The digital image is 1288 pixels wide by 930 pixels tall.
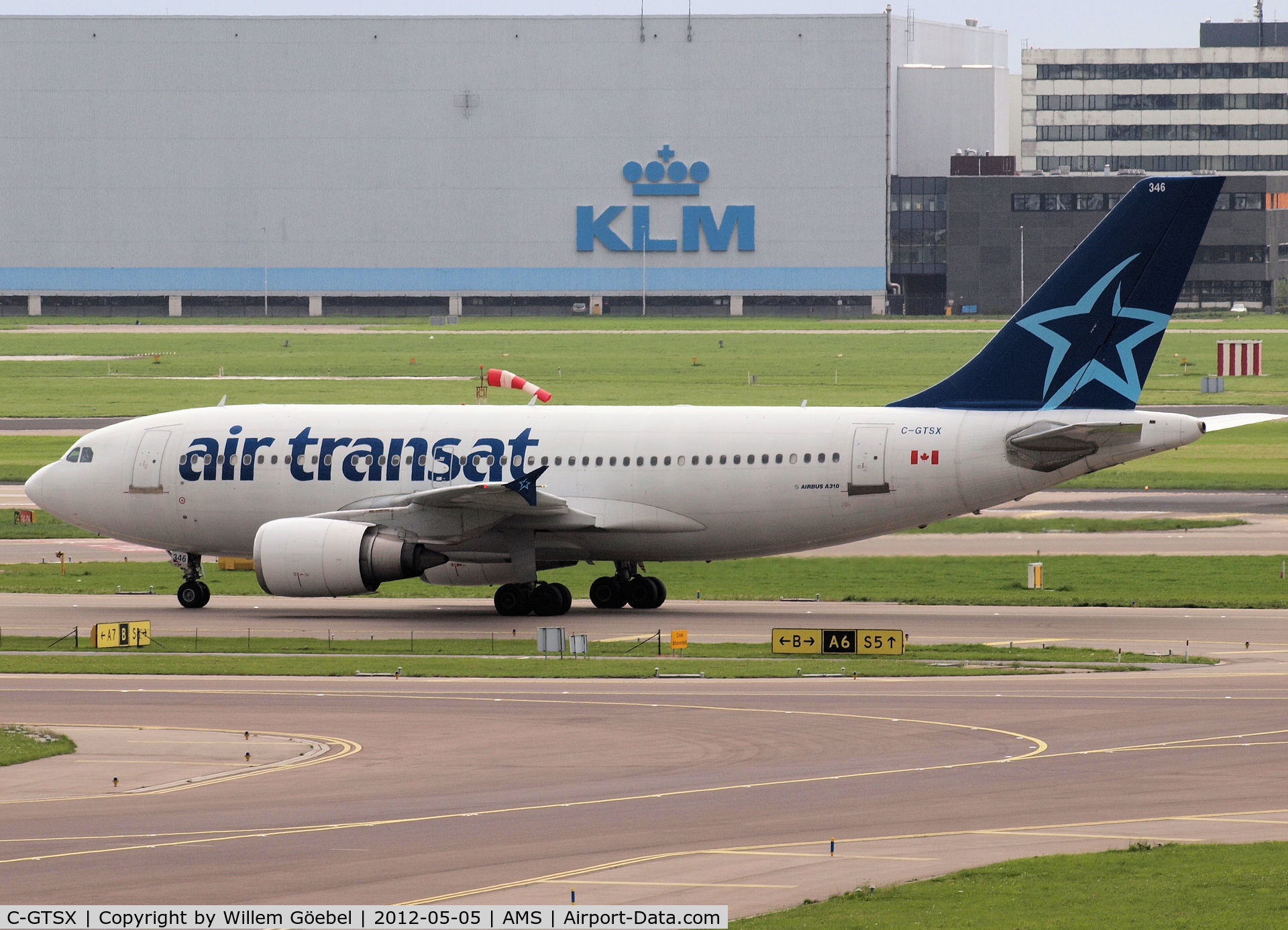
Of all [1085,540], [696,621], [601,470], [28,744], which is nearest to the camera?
[28,744]

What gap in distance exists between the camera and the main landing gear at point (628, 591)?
43.4m

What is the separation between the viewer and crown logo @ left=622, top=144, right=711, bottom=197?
562 feet

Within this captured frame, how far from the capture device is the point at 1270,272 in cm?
17288

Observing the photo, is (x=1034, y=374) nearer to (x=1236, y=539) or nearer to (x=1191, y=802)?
(x=1236, y=539)

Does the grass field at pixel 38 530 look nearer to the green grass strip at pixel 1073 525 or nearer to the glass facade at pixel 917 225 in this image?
the green grass strip at pixel 1073 525

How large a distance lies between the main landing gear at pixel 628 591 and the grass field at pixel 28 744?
60.7 feet

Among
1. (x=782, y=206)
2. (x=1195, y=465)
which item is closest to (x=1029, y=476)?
(x=1195, y=465)

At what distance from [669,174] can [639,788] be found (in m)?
152

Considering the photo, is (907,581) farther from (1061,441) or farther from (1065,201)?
(1065,201)

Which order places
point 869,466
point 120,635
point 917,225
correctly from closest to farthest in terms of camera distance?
point 120,635, point 869,466, point 917,225

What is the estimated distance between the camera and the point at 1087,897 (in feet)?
56.6

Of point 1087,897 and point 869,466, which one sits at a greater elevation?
point 869,466

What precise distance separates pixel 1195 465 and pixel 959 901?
5989 cm

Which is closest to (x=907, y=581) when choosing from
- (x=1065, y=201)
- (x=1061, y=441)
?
(x=1061, y=441)
